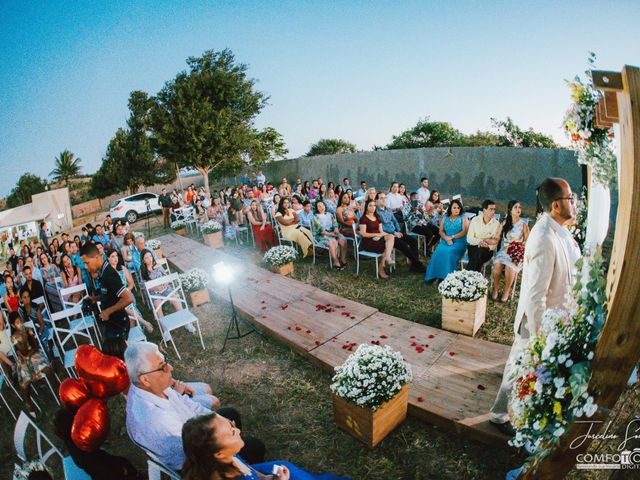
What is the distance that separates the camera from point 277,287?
264 inches

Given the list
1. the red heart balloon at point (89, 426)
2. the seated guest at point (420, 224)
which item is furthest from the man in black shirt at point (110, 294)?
the seated guest at point (420, 224)

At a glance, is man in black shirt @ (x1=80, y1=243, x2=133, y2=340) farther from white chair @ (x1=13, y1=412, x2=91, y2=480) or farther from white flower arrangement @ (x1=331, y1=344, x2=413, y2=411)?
white flower arrangement @ (x1=331, y1=344, x2=413, y2=411)

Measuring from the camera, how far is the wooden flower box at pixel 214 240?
10812 millimetres

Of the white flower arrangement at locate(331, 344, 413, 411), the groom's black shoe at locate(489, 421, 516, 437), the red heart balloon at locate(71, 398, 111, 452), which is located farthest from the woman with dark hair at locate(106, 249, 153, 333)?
the groom's black shoe at locate(489, 421, 516, 437)

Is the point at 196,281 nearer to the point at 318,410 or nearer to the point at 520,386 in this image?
the point at 318,410

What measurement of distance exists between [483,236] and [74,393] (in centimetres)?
588

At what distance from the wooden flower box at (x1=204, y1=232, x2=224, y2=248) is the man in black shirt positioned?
6.21 m

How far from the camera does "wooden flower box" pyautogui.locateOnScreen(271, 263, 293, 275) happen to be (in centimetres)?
746

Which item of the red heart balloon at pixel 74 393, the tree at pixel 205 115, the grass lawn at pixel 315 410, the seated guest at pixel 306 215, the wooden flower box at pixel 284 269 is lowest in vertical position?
the grass lawn at pixel 315 410

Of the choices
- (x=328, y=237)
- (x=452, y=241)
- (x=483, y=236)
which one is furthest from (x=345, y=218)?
(x=483, y=236)

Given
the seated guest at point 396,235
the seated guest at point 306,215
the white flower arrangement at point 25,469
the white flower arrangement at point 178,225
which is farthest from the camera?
the white flower arrangement at point 178,225

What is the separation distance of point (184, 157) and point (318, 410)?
2110 centimetres

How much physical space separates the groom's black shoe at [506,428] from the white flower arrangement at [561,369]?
983 millimetres

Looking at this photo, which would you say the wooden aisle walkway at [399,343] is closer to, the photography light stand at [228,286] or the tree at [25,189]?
the photography light stand at [228,286]
